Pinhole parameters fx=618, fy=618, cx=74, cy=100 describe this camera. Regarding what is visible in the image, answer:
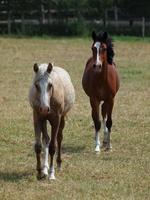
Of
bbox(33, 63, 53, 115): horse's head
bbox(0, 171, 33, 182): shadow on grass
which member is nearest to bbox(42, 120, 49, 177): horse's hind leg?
bbox(0, 171, 33, 182): shadow on grass

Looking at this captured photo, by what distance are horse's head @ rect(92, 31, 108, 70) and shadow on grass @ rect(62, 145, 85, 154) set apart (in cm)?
139

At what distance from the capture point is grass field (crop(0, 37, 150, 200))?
24.0ft

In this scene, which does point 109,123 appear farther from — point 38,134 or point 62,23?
point 62,23

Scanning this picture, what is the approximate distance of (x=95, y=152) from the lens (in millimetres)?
9719

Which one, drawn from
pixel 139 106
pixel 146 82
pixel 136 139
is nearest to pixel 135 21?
pixel 146 82

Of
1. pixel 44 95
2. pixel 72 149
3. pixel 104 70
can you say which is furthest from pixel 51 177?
pixel 104 70

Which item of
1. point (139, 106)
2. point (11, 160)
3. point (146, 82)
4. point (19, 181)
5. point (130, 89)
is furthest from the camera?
point (146, 82)

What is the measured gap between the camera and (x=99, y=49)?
9484 mm

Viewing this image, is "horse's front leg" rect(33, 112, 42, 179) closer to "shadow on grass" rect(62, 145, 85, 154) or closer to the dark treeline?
"shadow on grass" rect(62, 145, 85, 154)

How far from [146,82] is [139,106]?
4.66 meters

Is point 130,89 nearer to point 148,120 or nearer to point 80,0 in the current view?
point 148,120

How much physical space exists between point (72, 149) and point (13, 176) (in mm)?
2070

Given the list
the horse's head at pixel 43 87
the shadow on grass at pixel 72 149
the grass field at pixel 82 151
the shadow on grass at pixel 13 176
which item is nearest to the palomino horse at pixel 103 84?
the shadow on grass at pixel 72 149

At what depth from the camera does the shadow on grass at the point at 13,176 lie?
7860mm
